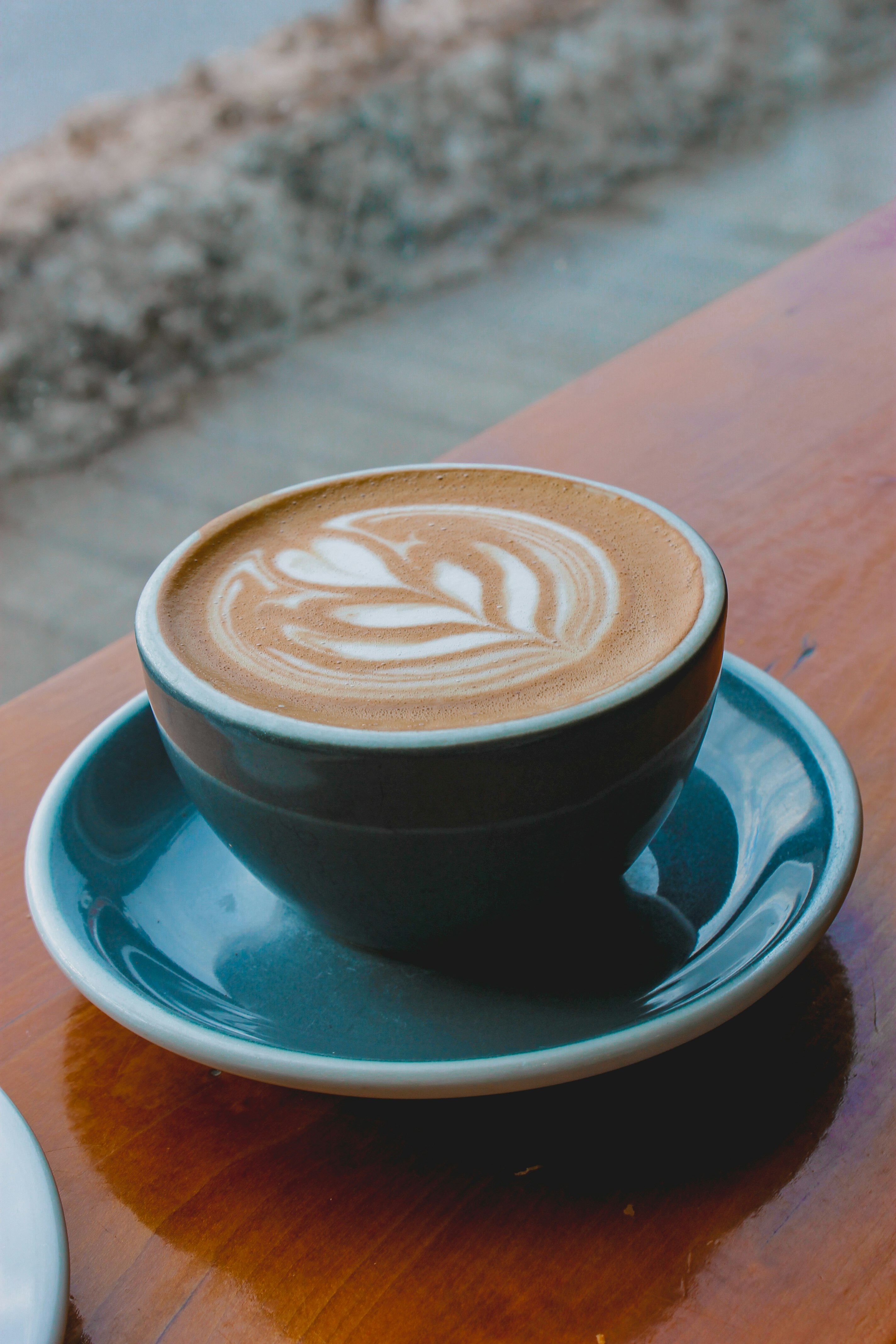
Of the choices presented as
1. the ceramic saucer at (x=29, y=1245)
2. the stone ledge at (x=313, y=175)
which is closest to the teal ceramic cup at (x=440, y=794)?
the ceramic saucer at (x=29, y=1245)

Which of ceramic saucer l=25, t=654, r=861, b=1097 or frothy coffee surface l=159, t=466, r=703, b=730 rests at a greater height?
frothy coffee surface l=159, t=466, r=703, b=730

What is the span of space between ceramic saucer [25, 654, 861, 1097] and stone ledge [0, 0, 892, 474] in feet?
5.25

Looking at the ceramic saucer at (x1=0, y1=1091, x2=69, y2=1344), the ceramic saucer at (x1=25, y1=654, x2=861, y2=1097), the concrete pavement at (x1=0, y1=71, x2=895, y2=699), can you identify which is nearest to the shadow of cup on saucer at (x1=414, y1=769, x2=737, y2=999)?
the ceramic saucer at (x1=25, y1=654, x2=861, y2=1097)

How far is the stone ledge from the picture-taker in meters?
2.21

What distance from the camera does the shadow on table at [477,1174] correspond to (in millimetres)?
363

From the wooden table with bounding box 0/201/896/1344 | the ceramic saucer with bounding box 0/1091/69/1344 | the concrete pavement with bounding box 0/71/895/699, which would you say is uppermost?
the ceramic saucer with bounding box 0/1091/69/1344

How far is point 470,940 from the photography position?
0.44 metres

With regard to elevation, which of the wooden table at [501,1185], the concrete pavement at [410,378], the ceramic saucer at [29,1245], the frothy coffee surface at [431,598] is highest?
the frothy coffee surface at [431,598]

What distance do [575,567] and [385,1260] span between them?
0.88 ft

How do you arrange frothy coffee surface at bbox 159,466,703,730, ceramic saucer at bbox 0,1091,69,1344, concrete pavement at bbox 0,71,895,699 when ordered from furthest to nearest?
concrete pavement at bbox 0,71,895,699, frothy coffee surface at bbox 159,466,703,730, ceramic saucer at bbox 0,1091,69,1344

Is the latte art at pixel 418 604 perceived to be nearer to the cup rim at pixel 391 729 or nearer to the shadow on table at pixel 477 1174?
the cup rim at pixel 391 729

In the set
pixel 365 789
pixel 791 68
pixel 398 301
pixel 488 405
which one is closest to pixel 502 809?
pixel 365 789

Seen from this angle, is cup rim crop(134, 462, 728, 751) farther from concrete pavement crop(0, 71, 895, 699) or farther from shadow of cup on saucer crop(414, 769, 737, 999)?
concrete pavement crop(0, 71, 895, 699)

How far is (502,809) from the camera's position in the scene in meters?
0.40
